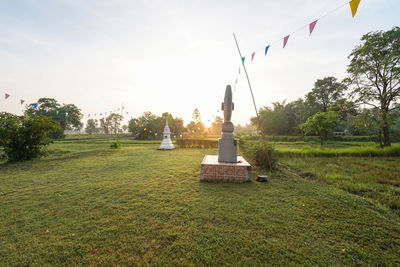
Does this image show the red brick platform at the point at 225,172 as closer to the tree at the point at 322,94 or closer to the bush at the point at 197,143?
the bush at the point at 197,143

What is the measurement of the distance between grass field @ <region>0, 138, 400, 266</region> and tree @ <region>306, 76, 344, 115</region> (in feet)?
103

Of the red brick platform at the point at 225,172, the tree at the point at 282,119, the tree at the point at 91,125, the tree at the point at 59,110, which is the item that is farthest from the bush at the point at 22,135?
the tree at the point at 91,125

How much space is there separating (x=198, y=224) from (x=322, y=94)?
1515 inches

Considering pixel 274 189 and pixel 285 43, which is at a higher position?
pixel 285 43

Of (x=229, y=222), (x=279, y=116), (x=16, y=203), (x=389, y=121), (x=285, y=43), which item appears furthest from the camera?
(x=279, y=116)

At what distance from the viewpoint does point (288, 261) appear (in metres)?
1.91

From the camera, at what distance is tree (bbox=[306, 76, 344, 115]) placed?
94.3 feet

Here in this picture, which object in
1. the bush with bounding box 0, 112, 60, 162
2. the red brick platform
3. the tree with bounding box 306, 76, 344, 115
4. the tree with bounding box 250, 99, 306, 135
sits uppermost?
the tree with bounding box 306, 76, 344, 115

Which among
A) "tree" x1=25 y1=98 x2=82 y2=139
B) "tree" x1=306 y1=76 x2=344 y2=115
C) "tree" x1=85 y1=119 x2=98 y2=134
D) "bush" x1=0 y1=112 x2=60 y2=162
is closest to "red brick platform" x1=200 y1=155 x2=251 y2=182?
"bush" x1=0 y1=112 x2=60 y2=162

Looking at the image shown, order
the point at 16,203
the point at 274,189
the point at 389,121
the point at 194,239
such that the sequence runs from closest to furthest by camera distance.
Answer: the point at 194,239
the point at 16,203
the point at 274,189
the point at 389,121

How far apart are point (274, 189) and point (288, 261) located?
275cm

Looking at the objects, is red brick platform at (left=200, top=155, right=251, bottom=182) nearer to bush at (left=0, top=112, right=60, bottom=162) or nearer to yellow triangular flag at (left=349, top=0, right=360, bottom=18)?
yellow triangular flag at (left=349, top=0, right=360, bottom=18)

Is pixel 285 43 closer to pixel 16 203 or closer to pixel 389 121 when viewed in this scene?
pixel 16 203

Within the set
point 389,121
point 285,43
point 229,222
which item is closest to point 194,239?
point 229,222
